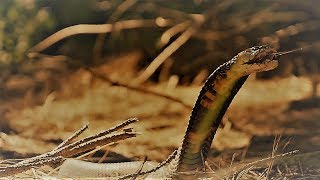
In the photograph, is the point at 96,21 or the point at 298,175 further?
the point at 298,175

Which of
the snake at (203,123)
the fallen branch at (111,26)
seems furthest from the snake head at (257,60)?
the fallen branch at (111,26)

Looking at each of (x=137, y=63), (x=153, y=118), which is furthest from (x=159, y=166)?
(x=137, y=63)

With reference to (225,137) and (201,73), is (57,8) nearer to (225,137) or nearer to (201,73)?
(201,73)

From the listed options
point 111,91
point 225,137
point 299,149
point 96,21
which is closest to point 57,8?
point 96,21

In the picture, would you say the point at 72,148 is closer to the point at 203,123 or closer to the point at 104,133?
the point at 104,133

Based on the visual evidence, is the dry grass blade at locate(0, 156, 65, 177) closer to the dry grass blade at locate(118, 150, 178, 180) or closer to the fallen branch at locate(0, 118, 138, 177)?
the fallen branch at locate(0, 118, 138, 177)

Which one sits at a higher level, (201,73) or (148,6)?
(148,6)

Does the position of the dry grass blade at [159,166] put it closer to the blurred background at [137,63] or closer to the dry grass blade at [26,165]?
the blurred background at [137,63]
